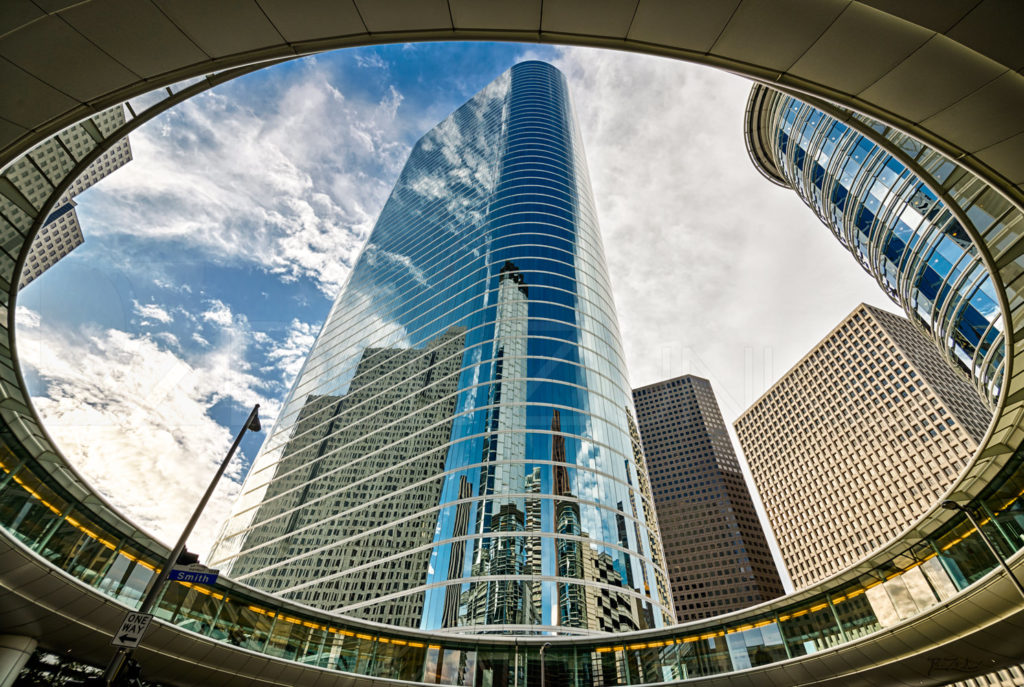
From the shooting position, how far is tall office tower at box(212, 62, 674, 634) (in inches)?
2315

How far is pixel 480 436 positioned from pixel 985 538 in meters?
57.8

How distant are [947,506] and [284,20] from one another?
79.7 feet

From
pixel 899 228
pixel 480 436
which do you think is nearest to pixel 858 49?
pixel 899 228

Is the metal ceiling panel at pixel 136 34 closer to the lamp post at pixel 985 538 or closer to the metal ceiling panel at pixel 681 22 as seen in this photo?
the metal ceiling panel at pixel 681 22

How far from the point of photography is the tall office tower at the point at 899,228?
27.9 m

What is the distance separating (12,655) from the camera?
1816 centimetres

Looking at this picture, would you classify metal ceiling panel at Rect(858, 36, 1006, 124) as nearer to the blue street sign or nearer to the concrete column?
the blue street sign

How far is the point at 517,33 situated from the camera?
639 centimetres

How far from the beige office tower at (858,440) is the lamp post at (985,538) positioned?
375 ft

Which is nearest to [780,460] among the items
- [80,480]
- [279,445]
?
[279,445]

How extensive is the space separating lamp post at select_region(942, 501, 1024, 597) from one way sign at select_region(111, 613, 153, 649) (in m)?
23.4

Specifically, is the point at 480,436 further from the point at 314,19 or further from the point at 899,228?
the point at 314,19

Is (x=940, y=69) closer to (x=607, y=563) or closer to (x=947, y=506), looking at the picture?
(x=947, y=506)

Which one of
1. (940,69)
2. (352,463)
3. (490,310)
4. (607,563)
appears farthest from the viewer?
(352,463)
